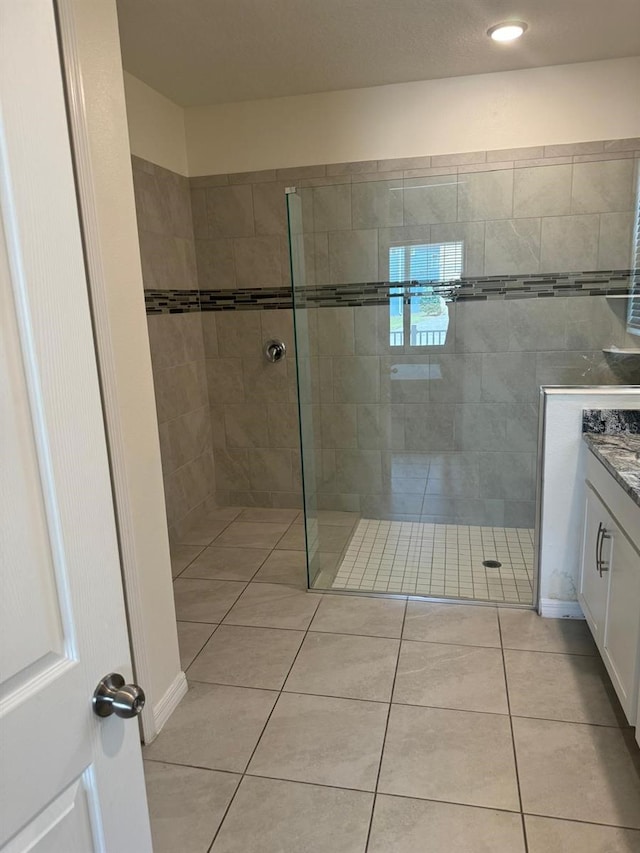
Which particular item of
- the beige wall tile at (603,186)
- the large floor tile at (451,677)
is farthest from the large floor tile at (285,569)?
the beige wall tile at (603,186)

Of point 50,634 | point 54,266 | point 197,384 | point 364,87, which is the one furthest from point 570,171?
point 50,634

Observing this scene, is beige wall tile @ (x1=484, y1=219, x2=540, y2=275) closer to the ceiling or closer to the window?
the window

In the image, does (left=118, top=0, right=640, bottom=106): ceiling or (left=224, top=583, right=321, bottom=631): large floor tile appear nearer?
(left=118, top=0, right=640, bottom=106): ceiling

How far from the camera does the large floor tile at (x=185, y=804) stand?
1.58 m

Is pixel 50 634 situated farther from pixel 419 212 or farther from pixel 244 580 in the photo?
pixel 419 212

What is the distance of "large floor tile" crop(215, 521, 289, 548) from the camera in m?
3.52

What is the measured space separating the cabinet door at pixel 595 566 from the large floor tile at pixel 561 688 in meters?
0.15

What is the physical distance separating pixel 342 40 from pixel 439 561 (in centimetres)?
264

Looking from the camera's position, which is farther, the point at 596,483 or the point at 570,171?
the point at 570,171

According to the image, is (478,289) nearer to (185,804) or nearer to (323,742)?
(323,742)

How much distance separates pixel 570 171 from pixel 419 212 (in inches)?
29.5

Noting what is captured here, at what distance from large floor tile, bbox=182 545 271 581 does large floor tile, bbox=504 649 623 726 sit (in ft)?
4.71

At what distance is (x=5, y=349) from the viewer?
2.22 feet

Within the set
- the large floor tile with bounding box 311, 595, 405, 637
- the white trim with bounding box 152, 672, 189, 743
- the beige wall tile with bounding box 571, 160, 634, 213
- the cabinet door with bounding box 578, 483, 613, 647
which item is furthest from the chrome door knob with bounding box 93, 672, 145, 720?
the beige wall tile with bounding box 571, 160, 634, 213
